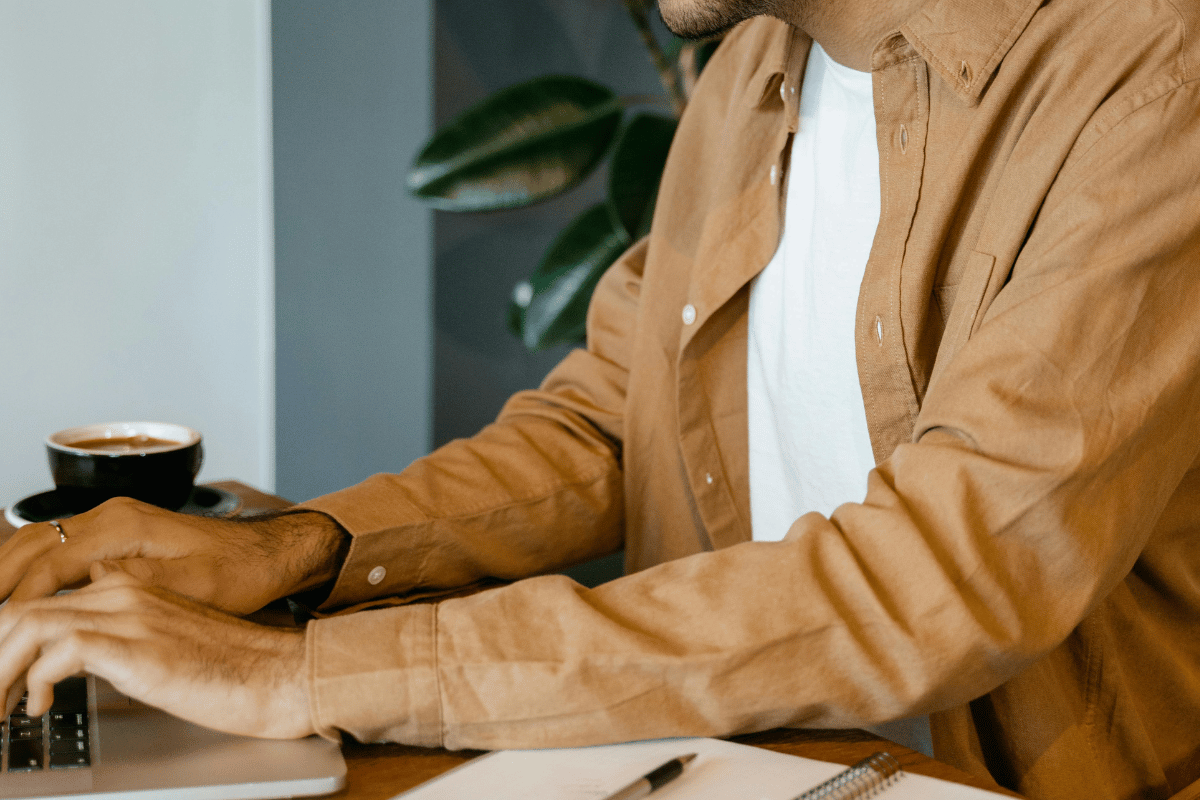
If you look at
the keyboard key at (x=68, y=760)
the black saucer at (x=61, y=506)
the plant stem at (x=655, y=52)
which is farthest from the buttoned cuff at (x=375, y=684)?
the plant stem at (x=655, y=52)

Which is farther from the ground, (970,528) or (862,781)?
(970,528)

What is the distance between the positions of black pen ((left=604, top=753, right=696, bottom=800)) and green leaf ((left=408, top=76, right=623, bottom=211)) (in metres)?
1.32

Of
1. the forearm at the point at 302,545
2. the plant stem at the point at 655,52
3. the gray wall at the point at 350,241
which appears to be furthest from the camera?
the gray wall at the point at 350,241

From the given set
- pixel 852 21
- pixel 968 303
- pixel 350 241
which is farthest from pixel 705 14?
pixel 350 241

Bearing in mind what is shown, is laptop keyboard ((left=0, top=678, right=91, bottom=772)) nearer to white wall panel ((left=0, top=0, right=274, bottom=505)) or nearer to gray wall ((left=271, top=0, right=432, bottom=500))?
gray wall ((left=271, top=0, right=432, bottom=500))

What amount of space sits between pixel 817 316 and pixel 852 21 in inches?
9.8

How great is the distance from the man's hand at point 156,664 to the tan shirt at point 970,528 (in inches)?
1.0

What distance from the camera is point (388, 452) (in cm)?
215

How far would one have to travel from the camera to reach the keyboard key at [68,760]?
519 mm

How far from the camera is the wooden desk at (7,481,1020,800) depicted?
54 centimetres

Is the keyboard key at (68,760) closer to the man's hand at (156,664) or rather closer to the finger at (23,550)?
the man's hand at (156,664)

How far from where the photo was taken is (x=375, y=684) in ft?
1.86

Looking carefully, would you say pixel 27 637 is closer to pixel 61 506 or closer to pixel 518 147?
pixel 61 506

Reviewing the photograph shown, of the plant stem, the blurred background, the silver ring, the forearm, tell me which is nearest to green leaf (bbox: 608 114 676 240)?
the plant stem
